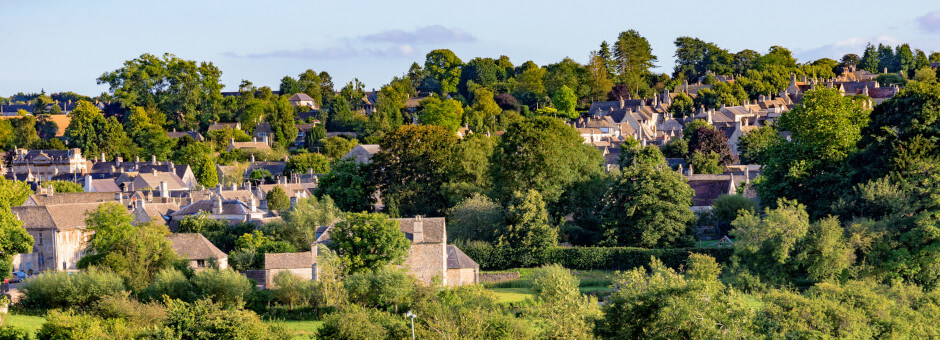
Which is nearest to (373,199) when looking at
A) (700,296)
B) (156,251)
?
(156,251)

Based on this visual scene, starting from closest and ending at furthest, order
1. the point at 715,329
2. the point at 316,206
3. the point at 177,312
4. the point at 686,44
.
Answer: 1. the point at 715,329
2. the point at 177,312
3. the point at 316,206
4. the point at 686,44

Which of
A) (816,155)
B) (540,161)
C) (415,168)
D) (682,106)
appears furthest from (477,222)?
(682,106)

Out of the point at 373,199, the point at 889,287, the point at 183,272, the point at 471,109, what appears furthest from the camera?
the point at 471,109

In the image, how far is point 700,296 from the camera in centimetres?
2695

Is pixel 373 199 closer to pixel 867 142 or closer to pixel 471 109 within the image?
pixel 867 142

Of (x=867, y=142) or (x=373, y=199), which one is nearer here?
(x=867, y=142)

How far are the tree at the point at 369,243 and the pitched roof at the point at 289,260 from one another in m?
2.30

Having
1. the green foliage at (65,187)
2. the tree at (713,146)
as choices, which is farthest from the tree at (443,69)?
the green foliage at (65,187)

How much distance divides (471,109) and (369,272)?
2546 inches

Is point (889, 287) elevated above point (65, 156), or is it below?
below

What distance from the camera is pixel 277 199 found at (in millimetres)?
64438

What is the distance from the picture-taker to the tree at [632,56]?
122625 mm

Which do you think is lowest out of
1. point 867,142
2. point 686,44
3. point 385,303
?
point 385,303

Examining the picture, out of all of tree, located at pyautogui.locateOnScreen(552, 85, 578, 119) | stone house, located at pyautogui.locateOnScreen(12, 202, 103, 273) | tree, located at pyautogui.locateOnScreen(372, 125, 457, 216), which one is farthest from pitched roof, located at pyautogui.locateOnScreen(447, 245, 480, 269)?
Result: tree, located at pyautogui.locateOnScreen(552, 85, 578, 119)
